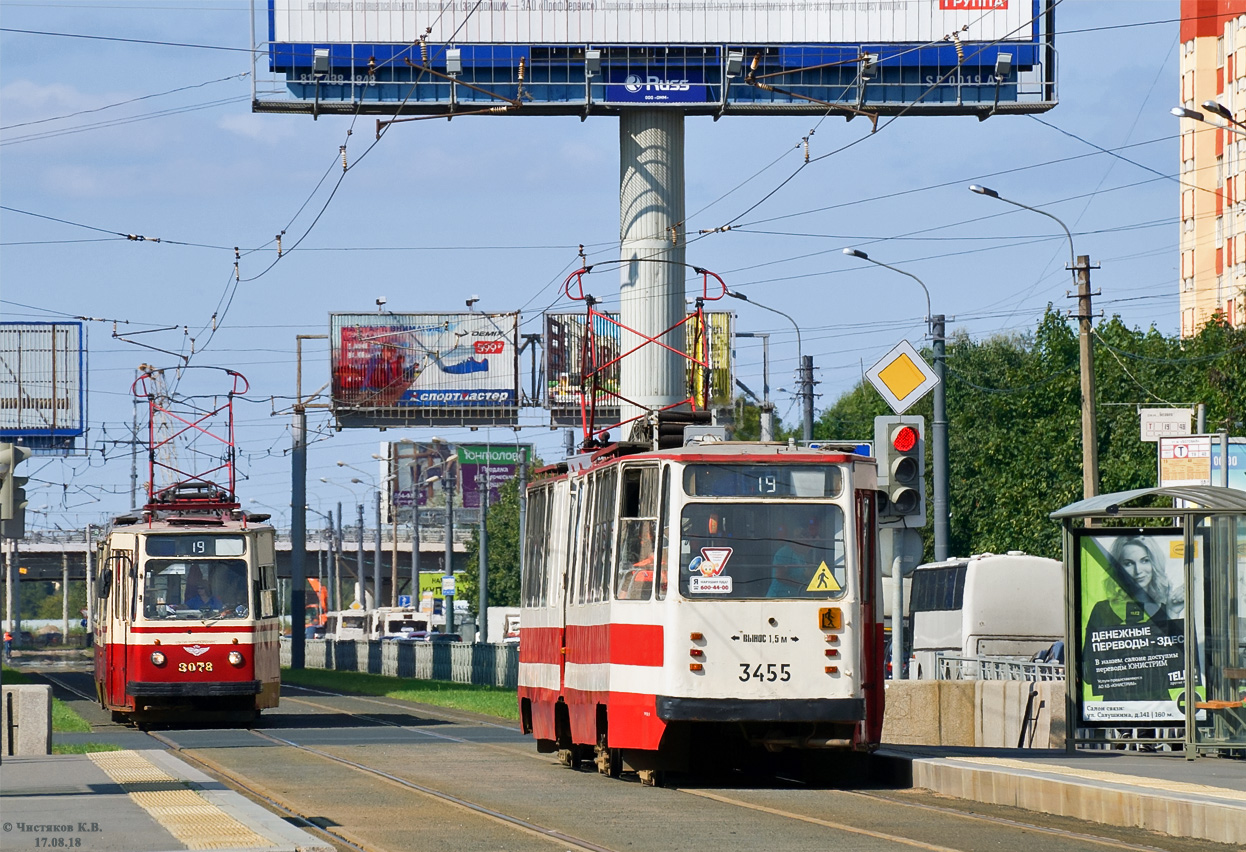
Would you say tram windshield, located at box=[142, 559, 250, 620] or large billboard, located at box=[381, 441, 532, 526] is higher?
large billboard, located at box=[381, 441, 532, 526]

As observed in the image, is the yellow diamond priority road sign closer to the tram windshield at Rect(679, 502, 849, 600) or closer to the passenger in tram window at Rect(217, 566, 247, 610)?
the tram windshield at Rect(679, 502, 849, 600)

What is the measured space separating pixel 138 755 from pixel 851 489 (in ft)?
24.3

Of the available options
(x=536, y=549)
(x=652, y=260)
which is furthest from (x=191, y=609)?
(x=652, y=260)

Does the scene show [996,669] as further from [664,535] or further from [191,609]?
[664,535]

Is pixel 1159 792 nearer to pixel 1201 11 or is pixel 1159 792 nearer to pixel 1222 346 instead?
pixel 1222 346

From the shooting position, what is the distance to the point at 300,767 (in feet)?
62.0

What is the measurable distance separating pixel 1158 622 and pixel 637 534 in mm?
4651

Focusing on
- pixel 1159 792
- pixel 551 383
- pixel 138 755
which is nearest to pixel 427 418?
pixel 551 383

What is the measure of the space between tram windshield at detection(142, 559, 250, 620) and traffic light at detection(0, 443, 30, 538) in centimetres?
1082

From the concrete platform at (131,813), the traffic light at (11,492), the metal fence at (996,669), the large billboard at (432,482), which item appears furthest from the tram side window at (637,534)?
the large billboard at (432,482)

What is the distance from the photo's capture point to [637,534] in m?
16.0

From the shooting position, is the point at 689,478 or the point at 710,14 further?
the point at 710,14

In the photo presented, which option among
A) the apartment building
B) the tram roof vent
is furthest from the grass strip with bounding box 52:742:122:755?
the apartment building

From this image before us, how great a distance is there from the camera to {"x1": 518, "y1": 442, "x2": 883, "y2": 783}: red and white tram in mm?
15430
